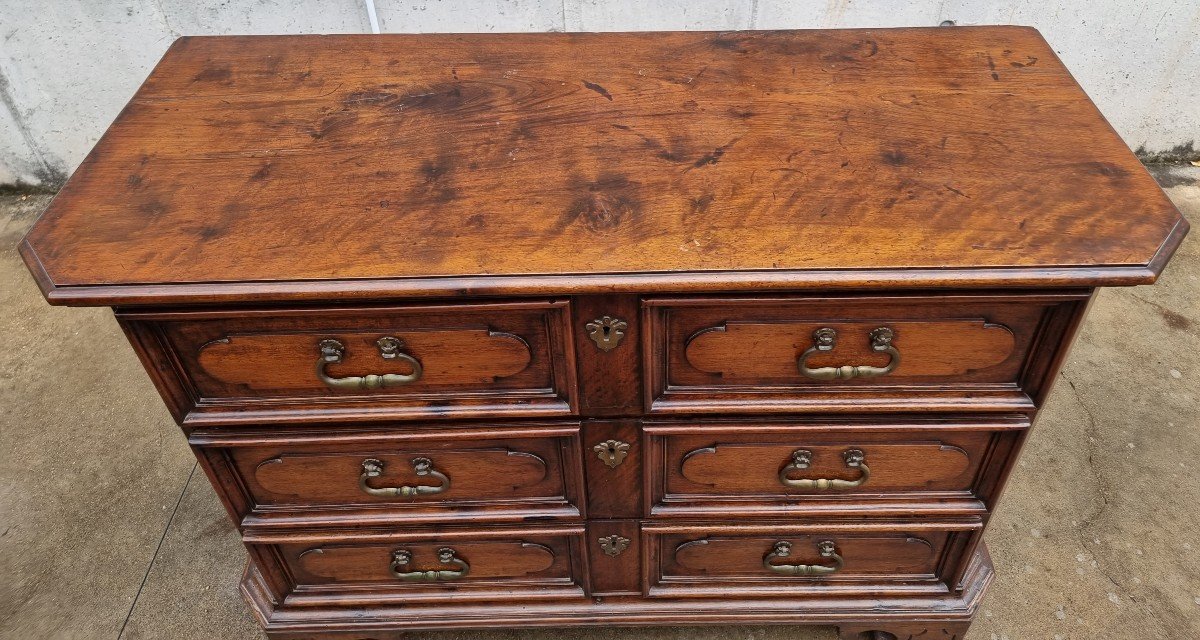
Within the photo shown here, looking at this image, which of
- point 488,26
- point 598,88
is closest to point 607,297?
point 598,88

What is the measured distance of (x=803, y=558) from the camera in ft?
5.87

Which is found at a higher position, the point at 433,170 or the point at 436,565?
the point at 433,170

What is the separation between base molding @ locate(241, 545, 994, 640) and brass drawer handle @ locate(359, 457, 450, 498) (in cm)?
40

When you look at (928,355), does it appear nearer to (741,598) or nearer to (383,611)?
(741,598)

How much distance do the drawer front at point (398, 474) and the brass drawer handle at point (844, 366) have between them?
0.42 metres

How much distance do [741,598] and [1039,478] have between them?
3.38 feet

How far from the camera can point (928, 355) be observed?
137 cm

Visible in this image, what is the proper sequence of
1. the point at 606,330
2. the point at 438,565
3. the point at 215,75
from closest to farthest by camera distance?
the point at 606,330
the point at 215,75
the point at 438,565

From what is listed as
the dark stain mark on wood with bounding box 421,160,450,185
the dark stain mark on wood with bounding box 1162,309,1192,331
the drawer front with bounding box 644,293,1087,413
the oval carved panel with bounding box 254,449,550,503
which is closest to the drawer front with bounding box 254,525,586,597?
the oval carved panel with bounding box 254,449,550,503

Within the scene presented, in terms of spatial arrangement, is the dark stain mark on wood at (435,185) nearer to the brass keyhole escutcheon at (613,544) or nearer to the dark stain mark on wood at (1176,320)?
the brass keyhole escutcheon at (613,544)

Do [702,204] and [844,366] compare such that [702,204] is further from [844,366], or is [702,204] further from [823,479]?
[823,479]

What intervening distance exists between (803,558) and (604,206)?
935 millimetres

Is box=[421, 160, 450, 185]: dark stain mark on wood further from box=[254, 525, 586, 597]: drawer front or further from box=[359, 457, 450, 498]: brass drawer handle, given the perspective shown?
box=[254, 525, 586, 597]: drawer front

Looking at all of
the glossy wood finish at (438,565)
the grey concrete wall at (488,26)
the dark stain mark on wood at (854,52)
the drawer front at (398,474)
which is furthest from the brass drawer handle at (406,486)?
the grey concrete wall at (488,26)
